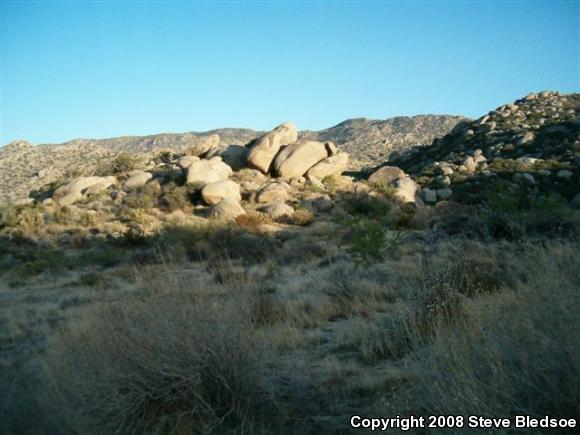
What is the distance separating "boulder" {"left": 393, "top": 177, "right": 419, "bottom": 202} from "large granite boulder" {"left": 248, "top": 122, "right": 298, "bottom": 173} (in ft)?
22.1

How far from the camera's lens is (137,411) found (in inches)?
154

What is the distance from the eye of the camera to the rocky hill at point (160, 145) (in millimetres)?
44031

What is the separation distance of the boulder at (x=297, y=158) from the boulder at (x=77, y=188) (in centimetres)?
958

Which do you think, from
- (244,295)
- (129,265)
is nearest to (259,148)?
(129,265)

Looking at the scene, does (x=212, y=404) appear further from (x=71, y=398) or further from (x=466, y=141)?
(x=466, y=141)

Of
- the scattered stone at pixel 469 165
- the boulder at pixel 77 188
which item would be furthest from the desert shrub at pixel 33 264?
the scattered stone at pixel 469 165

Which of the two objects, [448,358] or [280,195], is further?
[280,195]

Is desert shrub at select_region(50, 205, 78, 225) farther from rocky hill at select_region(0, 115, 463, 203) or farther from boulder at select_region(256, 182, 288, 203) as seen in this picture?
boulder at select_region(256, 182, 288, 203)

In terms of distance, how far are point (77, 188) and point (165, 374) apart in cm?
2666

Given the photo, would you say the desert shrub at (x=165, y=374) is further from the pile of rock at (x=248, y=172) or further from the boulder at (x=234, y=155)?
the boulder at (x=234, y=155)

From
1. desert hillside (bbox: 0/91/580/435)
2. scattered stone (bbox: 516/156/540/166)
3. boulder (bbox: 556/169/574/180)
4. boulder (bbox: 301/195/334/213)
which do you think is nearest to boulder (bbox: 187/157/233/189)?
desert hillside (bbox: 0/91/580/435)

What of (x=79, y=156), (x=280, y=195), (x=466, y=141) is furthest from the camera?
(x=79, y=156)

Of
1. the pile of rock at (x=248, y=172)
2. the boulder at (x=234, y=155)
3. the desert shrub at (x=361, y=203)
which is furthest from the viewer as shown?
the boulder at (x=234, y=155)

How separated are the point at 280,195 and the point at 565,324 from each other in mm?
21671
